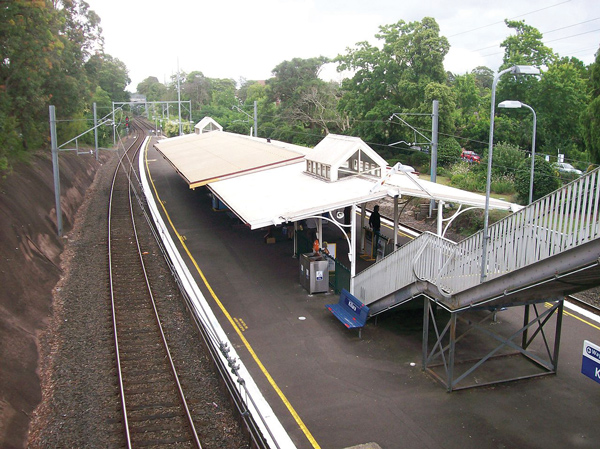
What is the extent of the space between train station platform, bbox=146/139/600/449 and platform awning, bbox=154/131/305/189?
7757 millimetres

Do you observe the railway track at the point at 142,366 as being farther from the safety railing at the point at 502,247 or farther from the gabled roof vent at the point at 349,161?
the gabled roof vent at the point at 349,161

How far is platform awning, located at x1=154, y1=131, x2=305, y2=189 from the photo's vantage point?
85.8ft

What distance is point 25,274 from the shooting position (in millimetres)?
17562

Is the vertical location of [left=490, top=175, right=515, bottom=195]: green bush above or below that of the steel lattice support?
above

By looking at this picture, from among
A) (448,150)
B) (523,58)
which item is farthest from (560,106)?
(448,150)

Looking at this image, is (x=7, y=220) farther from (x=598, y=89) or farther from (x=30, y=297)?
(x=598, y=89)

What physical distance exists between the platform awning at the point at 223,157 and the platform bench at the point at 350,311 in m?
10.8

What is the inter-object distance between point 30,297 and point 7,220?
5.29m

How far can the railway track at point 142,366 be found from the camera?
10392 millimetres

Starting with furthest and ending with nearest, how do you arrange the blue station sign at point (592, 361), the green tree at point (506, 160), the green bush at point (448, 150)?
the green bush at point (448, 150)
the green tree at point (506, 160)
the blue station sign at point (592, 361)

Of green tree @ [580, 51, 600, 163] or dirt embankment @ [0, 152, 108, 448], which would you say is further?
green tree @ [580, 51, 600, 163]

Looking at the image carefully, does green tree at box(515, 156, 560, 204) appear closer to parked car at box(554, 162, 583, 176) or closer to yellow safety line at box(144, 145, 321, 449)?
parked car at box(554, 162, 583, 176)

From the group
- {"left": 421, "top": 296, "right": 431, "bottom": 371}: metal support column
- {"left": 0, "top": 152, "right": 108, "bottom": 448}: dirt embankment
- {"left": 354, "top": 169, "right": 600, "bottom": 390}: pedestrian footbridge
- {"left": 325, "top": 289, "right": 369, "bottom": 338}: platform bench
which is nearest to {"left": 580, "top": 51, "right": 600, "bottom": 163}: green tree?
{"left": 354, "top": 169, "right": 600, "bottom": 390}: pedestrian footbridge

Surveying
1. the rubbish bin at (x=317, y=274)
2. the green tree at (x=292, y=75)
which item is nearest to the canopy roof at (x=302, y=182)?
the rubbish bin at (x=317, y=274)
